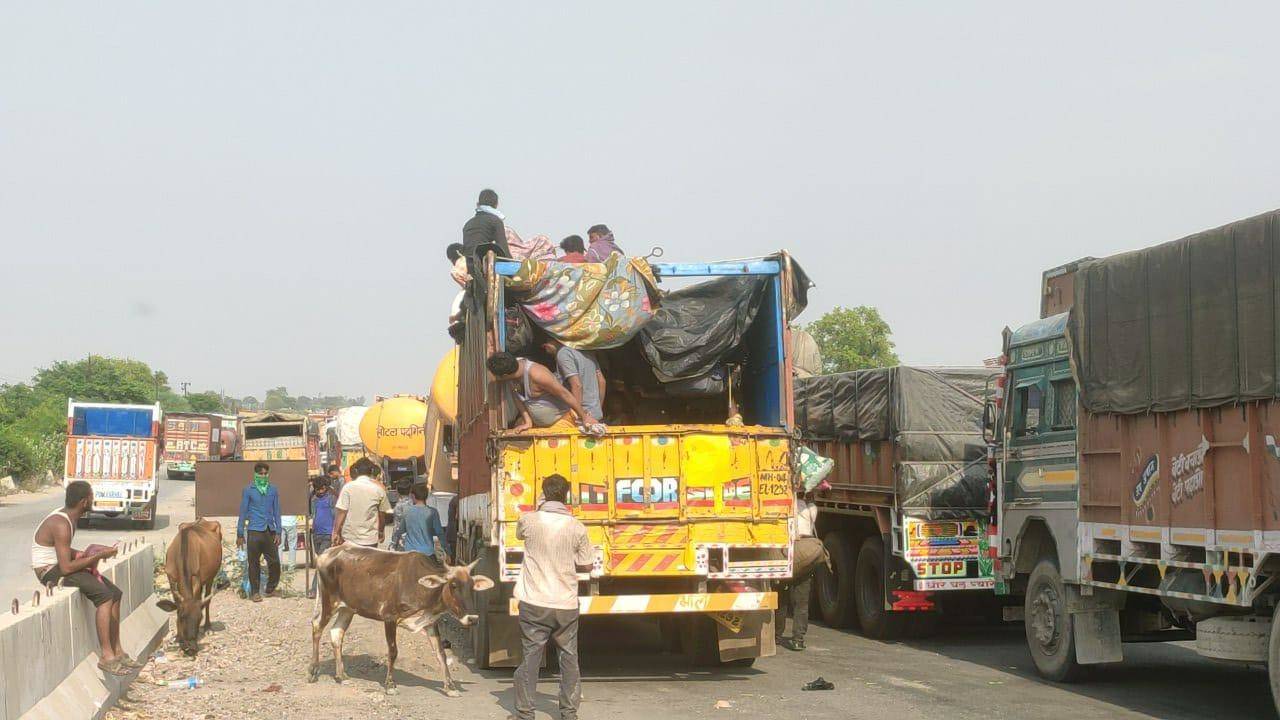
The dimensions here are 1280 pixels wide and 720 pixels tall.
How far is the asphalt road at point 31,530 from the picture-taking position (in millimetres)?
20150

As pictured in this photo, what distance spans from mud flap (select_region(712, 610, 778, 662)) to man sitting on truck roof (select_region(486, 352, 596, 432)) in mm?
2150

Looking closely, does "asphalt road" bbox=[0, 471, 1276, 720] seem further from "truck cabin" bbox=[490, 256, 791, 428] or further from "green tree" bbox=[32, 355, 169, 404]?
"green tree" bbox=[32, 355, 169, 404]

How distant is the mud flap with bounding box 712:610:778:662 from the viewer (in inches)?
429

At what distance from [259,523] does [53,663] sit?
9488 mm

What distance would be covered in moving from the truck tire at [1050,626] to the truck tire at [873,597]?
278 cm

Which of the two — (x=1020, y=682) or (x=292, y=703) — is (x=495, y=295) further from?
(x=1020, y=682)

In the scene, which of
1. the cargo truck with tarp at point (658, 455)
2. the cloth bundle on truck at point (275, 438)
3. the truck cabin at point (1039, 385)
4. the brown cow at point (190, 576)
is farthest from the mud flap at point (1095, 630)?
the cloth bundle on truck at point (275, 438)

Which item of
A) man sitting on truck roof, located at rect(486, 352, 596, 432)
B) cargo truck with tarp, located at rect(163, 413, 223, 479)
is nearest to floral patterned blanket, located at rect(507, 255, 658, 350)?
man sitting on truck roof, located at rect(486, 352, 596, 432)

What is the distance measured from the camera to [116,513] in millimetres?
31500

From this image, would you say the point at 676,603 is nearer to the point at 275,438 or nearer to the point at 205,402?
the point at 275,438

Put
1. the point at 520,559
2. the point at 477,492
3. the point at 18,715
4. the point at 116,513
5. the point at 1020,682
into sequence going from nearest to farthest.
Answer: the point at 18,715 < the point at 520,559 < the point at 1020,682 < the point at 477,492 < the point at 116,513

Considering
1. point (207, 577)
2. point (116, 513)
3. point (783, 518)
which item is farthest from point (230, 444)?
point (783, 518)

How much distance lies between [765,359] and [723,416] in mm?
1070

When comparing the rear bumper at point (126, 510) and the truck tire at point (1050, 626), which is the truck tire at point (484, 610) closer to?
the truck tire at point (1050, 626)
